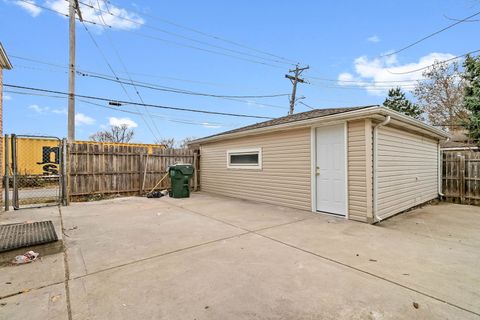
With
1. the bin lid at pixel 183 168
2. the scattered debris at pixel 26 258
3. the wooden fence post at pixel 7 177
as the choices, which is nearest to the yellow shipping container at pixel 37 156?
the bin lid at pixel 183 168

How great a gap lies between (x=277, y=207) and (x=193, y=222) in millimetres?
2572

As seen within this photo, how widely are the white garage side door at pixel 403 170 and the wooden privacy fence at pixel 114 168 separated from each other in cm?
742

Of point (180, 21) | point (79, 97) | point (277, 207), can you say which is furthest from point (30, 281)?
point (180, 21)

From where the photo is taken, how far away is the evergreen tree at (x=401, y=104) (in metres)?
18.5

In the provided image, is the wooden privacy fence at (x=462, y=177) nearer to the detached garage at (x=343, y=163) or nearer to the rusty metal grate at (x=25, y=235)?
the detached garage at (x=343, y=163)

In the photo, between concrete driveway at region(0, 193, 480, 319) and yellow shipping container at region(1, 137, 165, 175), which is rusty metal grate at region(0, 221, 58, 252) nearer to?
concrete driveway at region(0, 193, 480, 319)

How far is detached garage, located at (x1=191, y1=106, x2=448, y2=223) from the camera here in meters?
5.16

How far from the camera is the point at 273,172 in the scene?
23.8ft

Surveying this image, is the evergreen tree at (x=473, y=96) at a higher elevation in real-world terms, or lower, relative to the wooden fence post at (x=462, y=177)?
higher

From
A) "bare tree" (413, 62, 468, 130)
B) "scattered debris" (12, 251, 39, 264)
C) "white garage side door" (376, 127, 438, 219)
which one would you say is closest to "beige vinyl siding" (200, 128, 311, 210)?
"white garage side door" (376, 127, 438, 219)

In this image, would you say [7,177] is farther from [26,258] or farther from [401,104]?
[401,104]

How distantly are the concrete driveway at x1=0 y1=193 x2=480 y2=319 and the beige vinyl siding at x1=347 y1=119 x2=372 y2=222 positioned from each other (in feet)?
1.35

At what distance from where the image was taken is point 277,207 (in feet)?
22.2

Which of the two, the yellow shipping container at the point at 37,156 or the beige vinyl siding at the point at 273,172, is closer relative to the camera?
the beige vinyl siding at the point at 273,172
